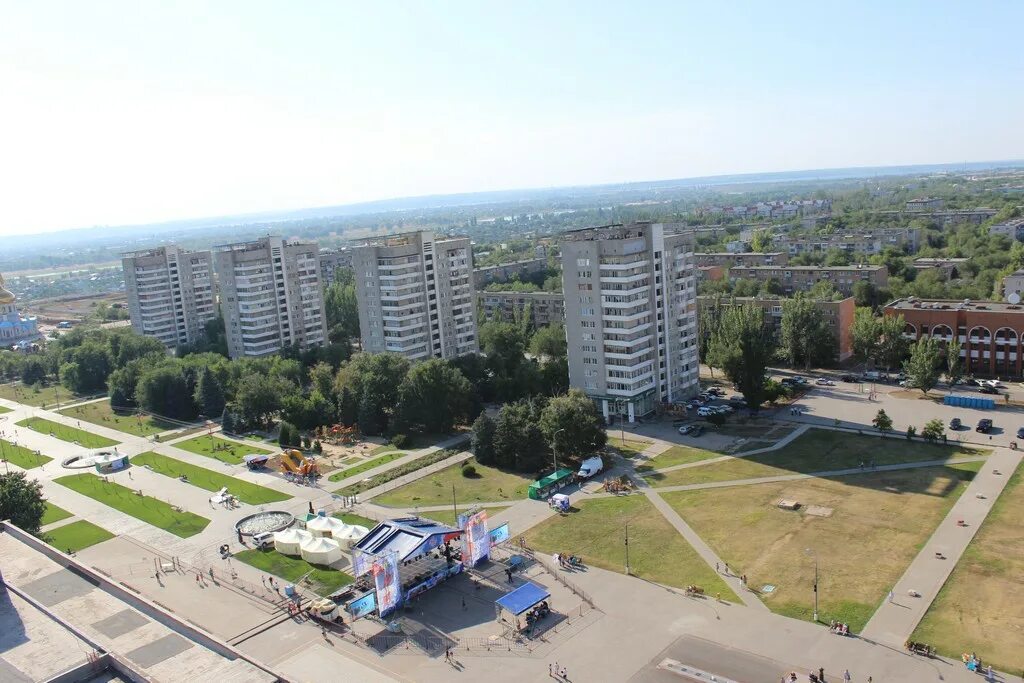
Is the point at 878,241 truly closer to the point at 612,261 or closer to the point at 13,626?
the point at 612,261

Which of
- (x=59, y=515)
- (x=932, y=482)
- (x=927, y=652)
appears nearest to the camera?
(x=927, y=652)

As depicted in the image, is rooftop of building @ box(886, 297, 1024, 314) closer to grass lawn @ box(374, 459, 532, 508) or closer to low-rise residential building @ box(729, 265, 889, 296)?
low-rise residential building @ box(729, 265, 889, 296)

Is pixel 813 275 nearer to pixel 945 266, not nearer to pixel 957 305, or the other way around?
pixel 945 266

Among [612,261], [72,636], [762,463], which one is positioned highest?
[612,261]

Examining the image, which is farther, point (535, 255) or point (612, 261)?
point (535, 255)

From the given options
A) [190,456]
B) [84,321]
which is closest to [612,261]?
[190,456]

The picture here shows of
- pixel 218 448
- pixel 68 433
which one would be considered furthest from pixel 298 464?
pixel 68 433

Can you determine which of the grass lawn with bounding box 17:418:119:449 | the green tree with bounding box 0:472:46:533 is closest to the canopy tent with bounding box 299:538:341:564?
the green tree with bounding box 0:472:46:533
